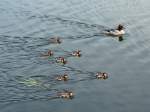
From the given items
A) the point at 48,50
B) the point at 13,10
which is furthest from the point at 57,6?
the point at 48,50

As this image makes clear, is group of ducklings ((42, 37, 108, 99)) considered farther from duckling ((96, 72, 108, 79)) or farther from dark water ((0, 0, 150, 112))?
dark water ((0, 0, 150, 112))

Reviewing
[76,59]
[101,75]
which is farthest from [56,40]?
[101,75]

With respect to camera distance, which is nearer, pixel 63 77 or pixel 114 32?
pixel 63 77

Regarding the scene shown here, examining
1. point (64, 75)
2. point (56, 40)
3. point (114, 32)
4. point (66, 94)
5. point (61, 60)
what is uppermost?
point (114, 32)

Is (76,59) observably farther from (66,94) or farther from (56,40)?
(66,94)

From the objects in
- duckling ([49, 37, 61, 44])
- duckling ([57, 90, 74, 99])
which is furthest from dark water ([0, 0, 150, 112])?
duckling ([49, 37, 61, 44])

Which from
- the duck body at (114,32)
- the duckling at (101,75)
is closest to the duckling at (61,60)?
the duckling at (101,75)

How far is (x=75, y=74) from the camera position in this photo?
90.3 feet

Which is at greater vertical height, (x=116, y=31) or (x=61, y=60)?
(x=116, y=31)

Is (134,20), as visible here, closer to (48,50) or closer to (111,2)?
(111,2)

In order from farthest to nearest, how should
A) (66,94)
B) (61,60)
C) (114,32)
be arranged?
1. (114,32)
2. (61,60)
3. (66,94)

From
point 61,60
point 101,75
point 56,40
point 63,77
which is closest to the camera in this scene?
point 63,77

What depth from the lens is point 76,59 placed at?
29984 mm

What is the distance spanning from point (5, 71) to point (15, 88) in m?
2.48
